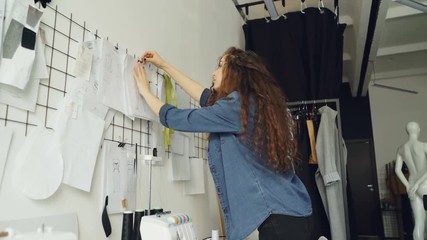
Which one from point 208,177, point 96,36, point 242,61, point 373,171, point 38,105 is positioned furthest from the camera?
point 373,171

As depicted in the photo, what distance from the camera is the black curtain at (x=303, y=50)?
296 cm

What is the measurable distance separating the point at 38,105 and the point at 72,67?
175mm

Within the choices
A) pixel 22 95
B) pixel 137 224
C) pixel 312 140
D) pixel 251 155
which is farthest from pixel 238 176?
pixel 312 140

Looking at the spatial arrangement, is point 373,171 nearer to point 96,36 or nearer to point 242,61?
point 242,61

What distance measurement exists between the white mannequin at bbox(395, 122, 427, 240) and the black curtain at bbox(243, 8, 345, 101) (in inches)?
65.1

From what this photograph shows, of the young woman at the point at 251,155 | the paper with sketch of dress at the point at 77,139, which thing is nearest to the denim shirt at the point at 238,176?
the young woman at the point at 251,155

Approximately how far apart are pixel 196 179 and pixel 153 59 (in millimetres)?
702

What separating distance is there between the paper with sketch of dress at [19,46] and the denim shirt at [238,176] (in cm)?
47

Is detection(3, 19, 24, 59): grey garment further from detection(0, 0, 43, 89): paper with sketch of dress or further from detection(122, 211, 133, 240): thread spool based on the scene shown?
detection(122, 211, 133, 240): thread spool

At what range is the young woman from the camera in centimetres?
112

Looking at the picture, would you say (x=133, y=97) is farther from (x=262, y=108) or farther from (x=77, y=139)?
(x=262, y=108)

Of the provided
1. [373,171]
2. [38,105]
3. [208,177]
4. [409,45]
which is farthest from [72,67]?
[373,171]

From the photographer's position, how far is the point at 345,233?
2.54 m

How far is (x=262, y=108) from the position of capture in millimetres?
1185
